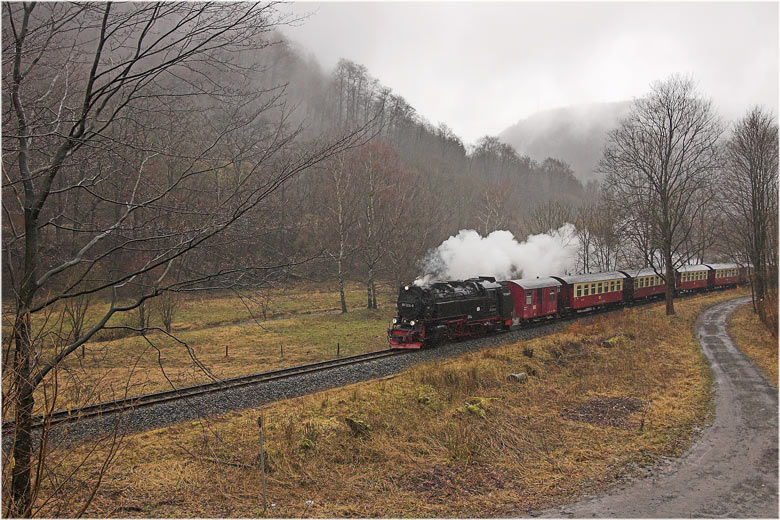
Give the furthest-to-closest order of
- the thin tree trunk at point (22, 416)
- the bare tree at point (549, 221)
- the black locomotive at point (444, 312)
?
1. the bare tree at point (549, 221)
2. the black locomotive at point (444, 312)
3. the thin tree trunk at point (22, 416)

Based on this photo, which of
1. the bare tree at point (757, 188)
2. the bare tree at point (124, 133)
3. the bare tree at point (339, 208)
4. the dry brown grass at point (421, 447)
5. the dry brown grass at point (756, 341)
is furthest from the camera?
the bare tree at point (339, 208)

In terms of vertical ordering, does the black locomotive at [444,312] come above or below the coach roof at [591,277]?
below

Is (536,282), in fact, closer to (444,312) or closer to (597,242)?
(444,312)

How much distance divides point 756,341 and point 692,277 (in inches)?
801

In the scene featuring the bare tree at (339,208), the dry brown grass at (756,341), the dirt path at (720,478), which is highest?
the bare tree at (339,208)

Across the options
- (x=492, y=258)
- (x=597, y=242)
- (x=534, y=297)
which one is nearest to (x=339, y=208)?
(x=492, y=258)

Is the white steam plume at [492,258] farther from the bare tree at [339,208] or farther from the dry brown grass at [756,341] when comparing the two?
the dry brown grass at [756,341]

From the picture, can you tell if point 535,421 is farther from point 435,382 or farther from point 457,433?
point 435,382

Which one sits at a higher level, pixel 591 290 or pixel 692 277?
pixel 692 277

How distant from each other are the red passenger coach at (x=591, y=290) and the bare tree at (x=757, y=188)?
22.6 ft

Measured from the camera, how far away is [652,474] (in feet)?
27.3

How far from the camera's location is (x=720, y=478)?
8.14m

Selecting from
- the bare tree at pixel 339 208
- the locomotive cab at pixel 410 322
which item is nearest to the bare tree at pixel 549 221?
the bare tree at pixel 339 208

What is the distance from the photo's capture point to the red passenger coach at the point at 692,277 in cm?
3628
